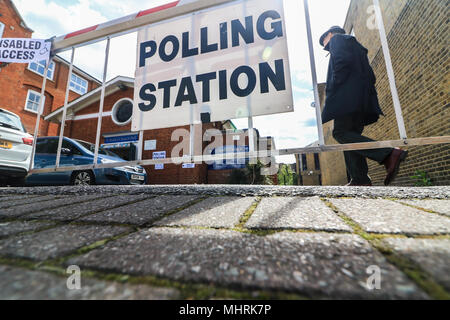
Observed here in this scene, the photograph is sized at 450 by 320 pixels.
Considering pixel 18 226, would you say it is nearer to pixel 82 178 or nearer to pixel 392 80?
pixel 392 80

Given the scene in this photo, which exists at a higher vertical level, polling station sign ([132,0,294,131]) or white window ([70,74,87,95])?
white window ([70,74,87,95])

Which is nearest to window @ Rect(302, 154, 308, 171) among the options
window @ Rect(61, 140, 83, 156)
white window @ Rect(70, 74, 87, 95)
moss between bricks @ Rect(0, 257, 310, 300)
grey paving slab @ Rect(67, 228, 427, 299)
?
window @ Rect(61, 140, 83, 156)

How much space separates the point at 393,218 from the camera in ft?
2.64

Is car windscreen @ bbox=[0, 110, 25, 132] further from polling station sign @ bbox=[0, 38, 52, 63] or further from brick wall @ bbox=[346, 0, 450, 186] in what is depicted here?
brick wall @ bbox=[346, 0, 450, 186]

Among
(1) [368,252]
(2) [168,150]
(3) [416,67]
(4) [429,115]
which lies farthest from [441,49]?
(2) [168,150]

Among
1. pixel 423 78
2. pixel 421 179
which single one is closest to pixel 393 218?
pixel 421 179

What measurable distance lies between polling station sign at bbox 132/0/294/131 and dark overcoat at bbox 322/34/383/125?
81 centimetres

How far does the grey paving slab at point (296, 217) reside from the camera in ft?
2.46

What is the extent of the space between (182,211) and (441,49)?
15.8 ft

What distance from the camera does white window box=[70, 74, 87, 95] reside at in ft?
51.7

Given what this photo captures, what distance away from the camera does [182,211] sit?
1.05 m

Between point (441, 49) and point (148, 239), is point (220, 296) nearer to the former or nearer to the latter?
point (148, 239)

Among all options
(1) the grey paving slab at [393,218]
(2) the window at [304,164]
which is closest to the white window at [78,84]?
(1) the grey paving slab at [393,218]

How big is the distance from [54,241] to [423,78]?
222 inches
